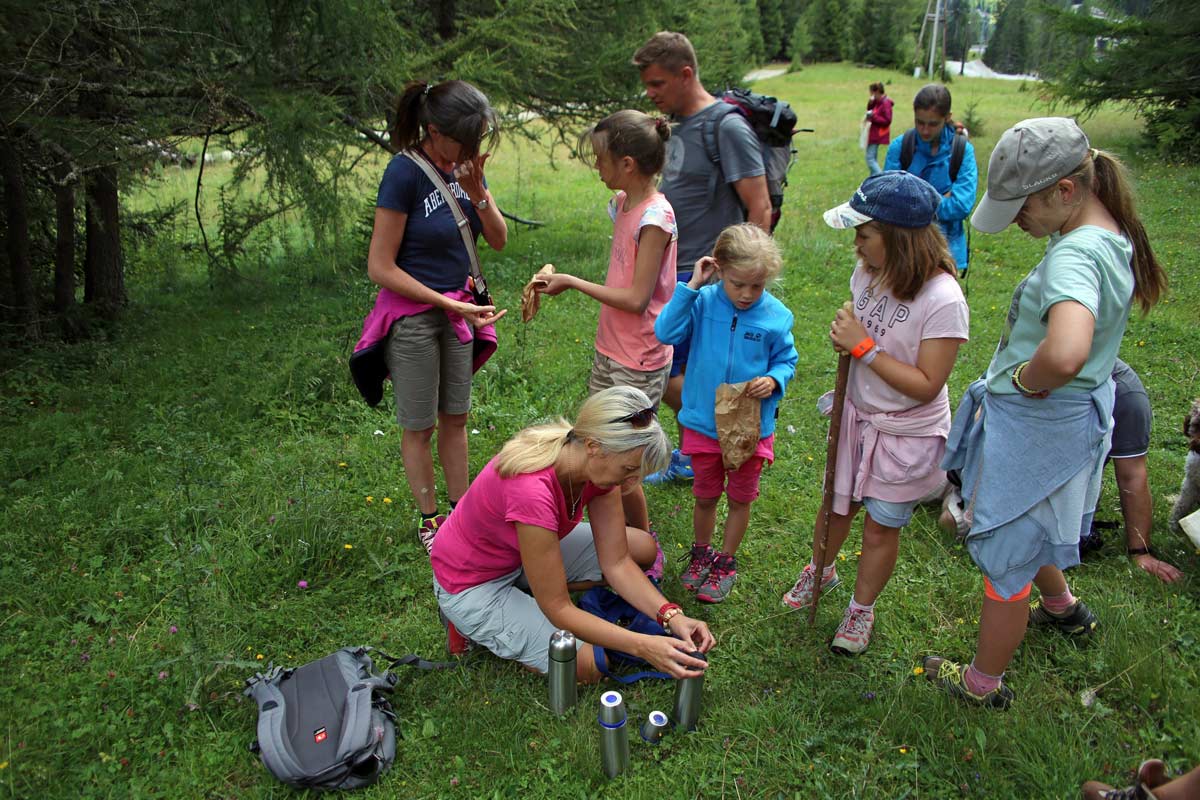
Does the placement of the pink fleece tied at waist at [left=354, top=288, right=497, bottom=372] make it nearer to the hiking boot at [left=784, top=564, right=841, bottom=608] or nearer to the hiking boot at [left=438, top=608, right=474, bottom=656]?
the hiking boot at [left=438, top=608, right=474, bottom=656]

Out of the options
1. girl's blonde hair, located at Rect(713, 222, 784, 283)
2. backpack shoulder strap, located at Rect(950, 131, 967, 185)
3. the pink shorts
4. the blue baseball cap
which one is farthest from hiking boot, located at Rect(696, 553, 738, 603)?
backpack shoulder strap, located at Rect(950, 131, 967, 185)

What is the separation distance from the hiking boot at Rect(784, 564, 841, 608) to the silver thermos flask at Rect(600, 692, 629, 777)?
1093 mm

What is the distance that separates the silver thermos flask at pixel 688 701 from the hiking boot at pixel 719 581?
0.68 metres

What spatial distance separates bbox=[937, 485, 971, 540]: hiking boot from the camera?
370cm

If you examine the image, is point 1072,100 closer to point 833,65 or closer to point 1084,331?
point 1084,331

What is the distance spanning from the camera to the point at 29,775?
2506mm

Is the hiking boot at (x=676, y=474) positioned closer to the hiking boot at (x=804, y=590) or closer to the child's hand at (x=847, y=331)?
the hiking boot at (x=804, y=590)

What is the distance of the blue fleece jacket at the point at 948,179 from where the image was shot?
5.38 metres

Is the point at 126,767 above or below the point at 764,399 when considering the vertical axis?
below

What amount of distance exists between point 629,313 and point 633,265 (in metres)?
0.21

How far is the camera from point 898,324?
2.61 m

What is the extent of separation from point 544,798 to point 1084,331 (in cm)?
204

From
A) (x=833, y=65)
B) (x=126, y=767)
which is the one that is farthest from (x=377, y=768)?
(x=833, y=65)

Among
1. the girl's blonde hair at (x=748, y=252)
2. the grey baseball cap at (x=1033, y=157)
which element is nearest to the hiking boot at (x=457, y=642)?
the girl's blonde hair at (x=748, y=252)
